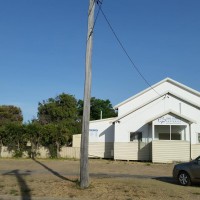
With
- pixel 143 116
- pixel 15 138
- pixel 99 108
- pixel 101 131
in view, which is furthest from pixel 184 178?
pixel 99 108

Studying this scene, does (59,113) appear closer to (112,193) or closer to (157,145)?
(157,145)

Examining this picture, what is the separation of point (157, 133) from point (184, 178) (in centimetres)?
1570

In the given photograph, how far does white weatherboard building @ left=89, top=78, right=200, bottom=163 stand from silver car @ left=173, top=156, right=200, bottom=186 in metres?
12.5

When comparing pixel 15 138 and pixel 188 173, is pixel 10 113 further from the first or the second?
pixel 188 173

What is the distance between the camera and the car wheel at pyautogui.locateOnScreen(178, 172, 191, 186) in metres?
15.6

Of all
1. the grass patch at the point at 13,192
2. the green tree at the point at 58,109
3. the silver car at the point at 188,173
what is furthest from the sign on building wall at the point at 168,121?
the green tree at the point at 58,109

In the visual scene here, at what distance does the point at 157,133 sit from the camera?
31.4 metres

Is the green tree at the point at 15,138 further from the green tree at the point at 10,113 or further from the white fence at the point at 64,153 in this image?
the green tree at the point at 10,113

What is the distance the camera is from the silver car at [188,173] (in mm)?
15328

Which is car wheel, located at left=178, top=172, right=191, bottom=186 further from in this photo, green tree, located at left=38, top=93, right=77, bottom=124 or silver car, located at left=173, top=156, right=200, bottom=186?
green tree, located at left=38, top=93, right=77, bottom=124

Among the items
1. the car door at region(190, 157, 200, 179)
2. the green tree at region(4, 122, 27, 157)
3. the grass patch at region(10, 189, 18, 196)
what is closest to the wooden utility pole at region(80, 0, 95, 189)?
the grass patch at region(10, 189, 18, 196)

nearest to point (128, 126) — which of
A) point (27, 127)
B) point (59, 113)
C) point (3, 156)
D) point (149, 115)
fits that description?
point (149, 115)

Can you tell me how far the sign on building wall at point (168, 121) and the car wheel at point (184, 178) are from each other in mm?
13554

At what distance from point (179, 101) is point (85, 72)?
1806 centimetres
